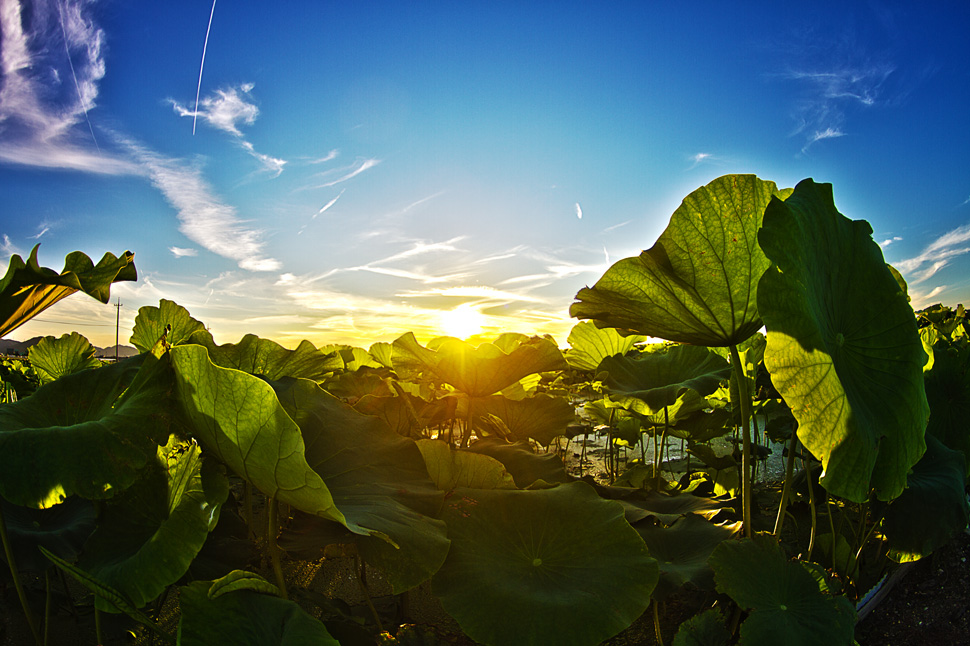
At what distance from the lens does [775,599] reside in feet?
3.56

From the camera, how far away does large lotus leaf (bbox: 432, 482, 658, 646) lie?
765 millimetres

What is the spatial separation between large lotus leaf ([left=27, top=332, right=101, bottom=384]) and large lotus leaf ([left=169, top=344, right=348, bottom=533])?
1883 mm

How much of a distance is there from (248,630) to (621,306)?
0.97m

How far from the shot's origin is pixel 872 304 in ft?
3.78

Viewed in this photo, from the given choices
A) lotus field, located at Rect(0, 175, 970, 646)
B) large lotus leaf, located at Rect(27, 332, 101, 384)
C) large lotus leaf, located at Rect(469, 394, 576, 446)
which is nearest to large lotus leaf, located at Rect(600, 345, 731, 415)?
lotus field, located at Rect(0, 175, 970, 646)

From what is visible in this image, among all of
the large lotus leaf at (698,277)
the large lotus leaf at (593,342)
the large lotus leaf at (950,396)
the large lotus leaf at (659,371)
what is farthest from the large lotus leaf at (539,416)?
the large lotus leaf at (950,396)

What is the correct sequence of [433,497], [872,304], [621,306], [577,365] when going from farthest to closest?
[577,365] < [621,306] < [872,304] < [433,497]

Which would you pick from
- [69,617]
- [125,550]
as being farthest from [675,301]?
[69,617]

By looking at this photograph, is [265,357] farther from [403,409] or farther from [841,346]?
[841,346]

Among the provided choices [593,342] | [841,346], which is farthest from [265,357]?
[841,346]

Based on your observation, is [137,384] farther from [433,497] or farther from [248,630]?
[433,497]

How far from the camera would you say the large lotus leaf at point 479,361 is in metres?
1.26

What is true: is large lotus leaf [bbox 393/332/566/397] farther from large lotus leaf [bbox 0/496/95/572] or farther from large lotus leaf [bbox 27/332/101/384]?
large lotus leaf [bbox 27/332/101/384]

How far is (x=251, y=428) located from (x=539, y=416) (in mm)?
1303
